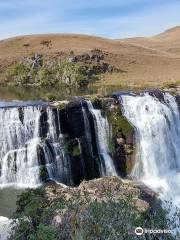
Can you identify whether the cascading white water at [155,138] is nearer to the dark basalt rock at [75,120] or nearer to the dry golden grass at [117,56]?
the dark basalt rock at [75,120]

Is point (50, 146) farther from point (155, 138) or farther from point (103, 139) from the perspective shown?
point (155, 138)

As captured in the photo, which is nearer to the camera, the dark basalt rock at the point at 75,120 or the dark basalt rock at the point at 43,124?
the dark basalt rock at the point at 43,124

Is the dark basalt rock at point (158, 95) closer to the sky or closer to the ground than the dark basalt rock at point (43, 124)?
closer to the sky

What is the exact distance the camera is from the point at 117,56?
8812 cm

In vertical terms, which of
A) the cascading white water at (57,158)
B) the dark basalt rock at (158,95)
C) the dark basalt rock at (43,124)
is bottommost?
the cascading white water at (57,158)

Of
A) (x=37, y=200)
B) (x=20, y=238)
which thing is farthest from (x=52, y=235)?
(x=37, y=200)

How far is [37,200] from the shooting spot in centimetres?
1977

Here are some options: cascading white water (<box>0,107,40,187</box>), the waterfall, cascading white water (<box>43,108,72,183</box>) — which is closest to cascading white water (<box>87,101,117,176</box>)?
cascading white water (<box>43,108,72,183</box>)

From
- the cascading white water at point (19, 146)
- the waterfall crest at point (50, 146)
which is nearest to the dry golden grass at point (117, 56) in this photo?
the waterfall crest at point (50, 146)

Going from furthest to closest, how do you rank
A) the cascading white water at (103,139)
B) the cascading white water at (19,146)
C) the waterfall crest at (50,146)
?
the cascading white water at (103,139) → the waterfall crest at (50,146) → the cascading white water at (19,146)

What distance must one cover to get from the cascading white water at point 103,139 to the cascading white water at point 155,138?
162 centimetres

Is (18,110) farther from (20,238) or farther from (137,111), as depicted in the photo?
(20,238)

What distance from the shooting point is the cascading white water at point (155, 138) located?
33531 millimetres

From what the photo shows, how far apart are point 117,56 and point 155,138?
5417cm
